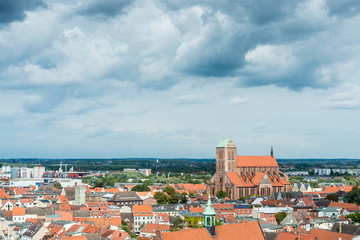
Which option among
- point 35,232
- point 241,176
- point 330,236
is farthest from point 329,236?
point 241,176

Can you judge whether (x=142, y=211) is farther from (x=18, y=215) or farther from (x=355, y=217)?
(x=355, y=217)

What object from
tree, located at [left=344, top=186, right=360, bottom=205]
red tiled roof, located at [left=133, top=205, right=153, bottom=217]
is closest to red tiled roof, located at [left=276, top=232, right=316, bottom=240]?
red tiled roof, located at [left=133, top=205, right=153, bottom=217]

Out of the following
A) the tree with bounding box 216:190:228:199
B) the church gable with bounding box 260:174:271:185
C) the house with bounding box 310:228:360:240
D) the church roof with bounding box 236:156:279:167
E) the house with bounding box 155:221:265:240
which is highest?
the church roof with bounding box 236:156:279:167

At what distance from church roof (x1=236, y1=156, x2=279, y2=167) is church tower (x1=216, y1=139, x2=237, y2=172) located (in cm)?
332

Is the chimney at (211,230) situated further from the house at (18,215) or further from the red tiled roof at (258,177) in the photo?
the red tiled roof at (258,177)

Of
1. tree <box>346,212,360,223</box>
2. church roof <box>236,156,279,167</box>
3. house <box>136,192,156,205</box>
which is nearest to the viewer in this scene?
tree <box>346,212,360,223</box>

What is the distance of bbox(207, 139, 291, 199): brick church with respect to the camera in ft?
513

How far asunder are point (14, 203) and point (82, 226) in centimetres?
5264

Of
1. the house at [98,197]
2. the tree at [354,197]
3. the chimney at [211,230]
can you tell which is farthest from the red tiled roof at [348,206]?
the chimney at [211,230]

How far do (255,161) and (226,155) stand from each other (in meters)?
13.8

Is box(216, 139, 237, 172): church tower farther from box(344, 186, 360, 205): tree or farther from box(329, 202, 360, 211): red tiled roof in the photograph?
box(329, 202, 360, 211): red tiled roof

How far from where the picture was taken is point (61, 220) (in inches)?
4023

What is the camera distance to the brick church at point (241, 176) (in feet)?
513

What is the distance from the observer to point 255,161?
170 metres
